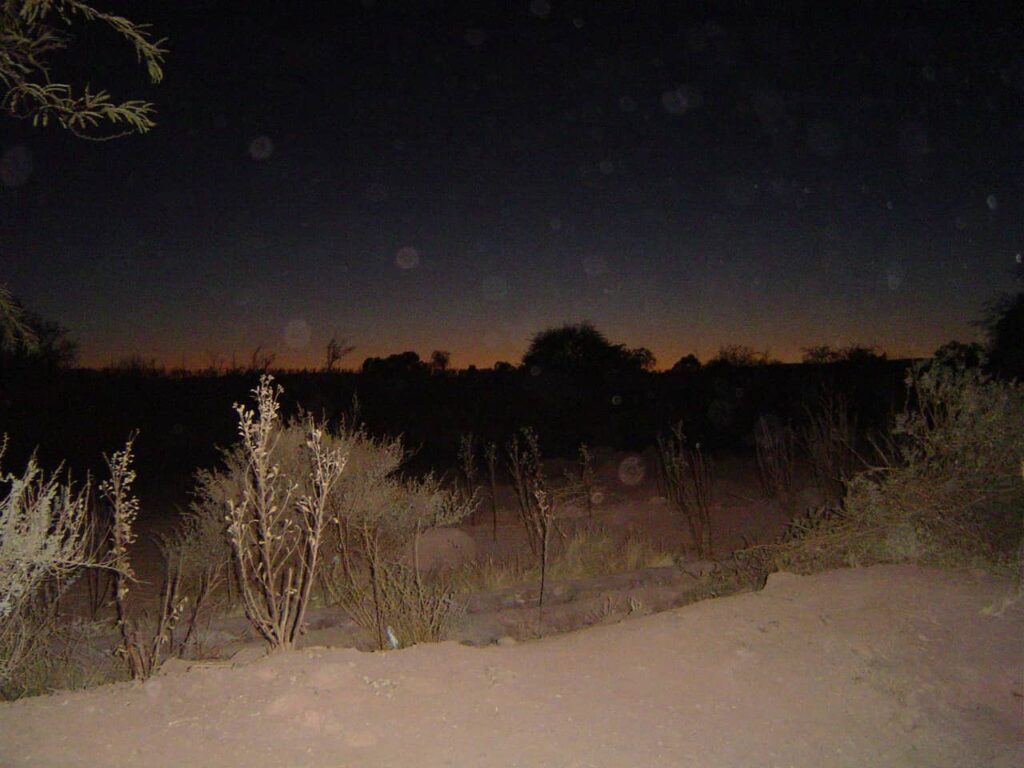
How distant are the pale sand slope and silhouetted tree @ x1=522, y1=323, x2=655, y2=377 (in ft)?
147

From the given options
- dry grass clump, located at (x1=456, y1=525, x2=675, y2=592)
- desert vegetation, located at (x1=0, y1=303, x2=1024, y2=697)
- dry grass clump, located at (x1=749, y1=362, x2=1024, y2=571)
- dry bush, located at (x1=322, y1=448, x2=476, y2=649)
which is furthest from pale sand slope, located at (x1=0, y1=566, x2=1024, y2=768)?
dry grass clump, located at (x1=456, y1=525, x2=675, y2=592)

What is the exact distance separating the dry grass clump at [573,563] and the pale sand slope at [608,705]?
3.37m

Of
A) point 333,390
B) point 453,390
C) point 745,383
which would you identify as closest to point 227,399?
point 333,390

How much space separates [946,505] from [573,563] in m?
4.11

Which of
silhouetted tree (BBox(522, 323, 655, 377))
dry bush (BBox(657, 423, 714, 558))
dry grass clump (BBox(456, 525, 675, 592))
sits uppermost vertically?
silhouetted tree (BBox(522, 323, 655, 377))

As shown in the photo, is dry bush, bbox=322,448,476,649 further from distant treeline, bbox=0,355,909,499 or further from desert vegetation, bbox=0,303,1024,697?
A: distant treeline, bbox=0,355,909,499

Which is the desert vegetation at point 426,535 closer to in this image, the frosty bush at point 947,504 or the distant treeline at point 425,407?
the frosty bush at point 947,504

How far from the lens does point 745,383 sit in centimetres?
4028

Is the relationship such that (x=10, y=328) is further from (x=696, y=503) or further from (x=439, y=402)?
(x=439, y=402)

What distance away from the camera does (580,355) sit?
5338cm

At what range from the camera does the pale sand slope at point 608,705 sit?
370cm

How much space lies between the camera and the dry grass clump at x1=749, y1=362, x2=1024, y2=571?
7082 mm

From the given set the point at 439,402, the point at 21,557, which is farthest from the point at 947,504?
the point at 439,402

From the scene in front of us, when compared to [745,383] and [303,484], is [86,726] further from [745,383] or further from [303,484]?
→ [745,383]
